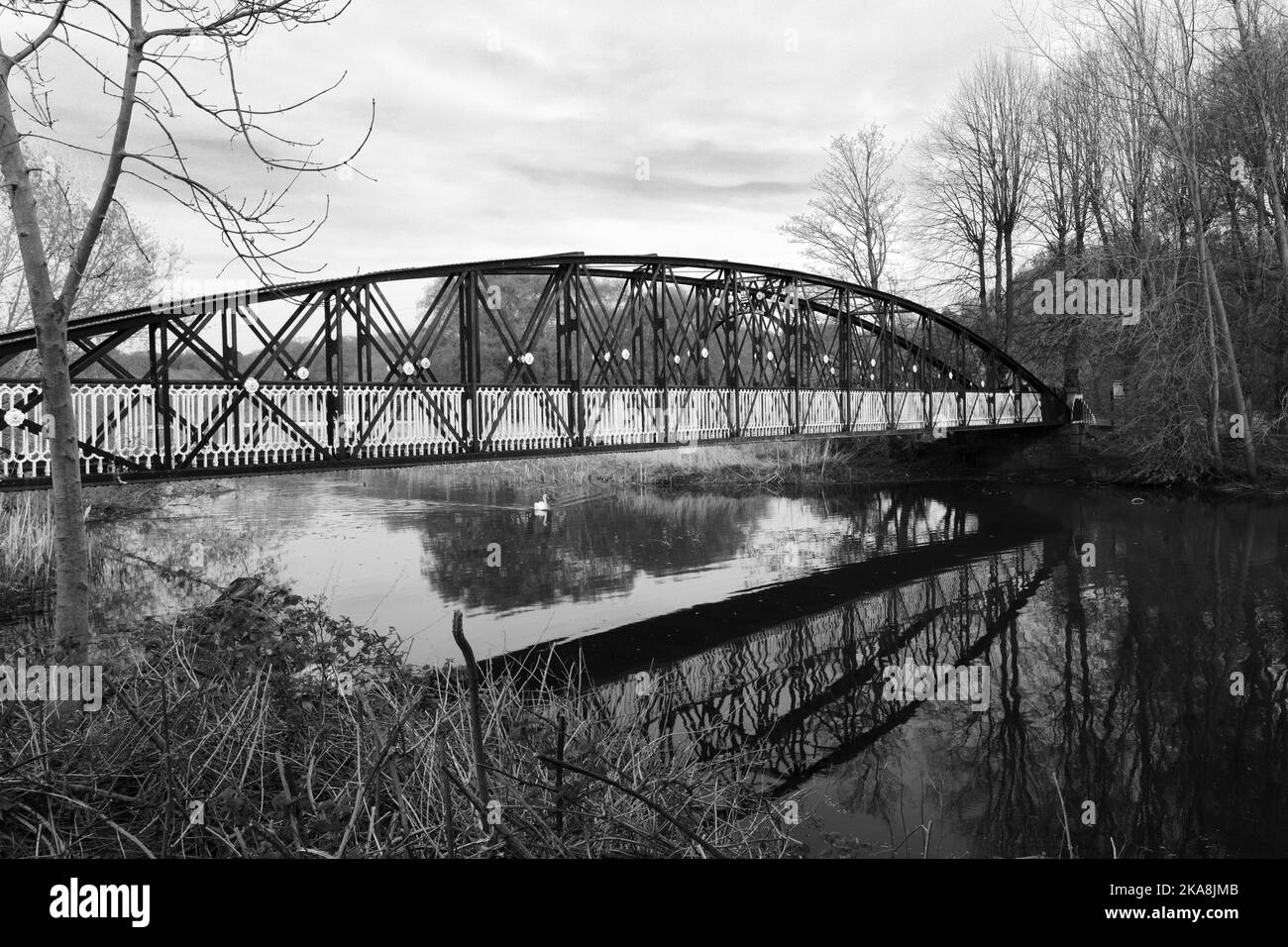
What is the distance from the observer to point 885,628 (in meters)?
14.8

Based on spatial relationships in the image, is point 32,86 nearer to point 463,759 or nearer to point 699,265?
point 463,759

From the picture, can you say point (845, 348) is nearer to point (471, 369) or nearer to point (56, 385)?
point (471, 369)

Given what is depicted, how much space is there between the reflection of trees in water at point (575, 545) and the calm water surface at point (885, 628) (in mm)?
114

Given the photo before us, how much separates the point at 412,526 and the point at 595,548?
5.21 m

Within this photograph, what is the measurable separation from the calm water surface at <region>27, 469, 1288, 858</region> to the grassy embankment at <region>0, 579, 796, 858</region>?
1.83m

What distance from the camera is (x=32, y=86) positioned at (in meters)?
6.53

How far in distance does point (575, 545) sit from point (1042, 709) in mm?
12275

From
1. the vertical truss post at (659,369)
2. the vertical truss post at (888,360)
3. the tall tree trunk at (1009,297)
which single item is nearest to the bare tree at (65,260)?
the vertical truss post at (659,369)

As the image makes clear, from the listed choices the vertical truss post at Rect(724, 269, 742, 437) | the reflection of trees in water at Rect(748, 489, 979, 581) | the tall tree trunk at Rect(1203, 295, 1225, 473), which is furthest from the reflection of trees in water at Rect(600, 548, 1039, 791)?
the tall tree trunk at Rect(1203, 295, 1225, 473)

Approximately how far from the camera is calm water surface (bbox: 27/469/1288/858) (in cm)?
830

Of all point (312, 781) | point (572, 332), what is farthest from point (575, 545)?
point (312, 781)

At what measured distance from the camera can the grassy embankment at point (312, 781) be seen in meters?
4.68

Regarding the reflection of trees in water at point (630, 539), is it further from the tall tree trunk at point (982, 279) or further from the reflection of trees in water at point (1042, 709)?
the tall tree trunk at point (982, 279)
